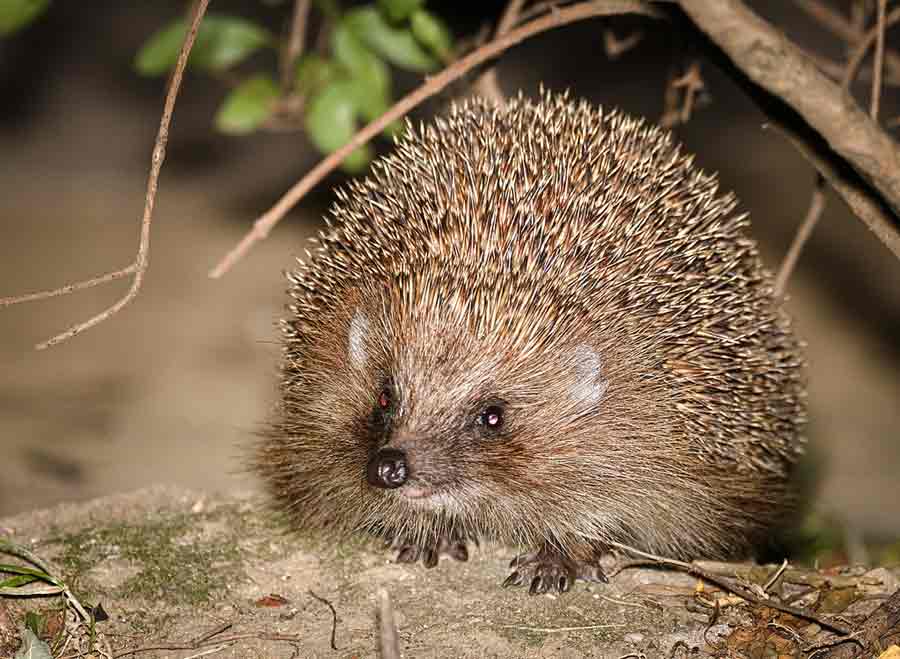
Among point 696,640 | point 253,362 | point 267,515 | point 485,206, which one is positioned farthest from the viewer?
point 253,362

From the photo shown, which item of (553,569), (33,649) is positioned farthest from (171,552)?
(553,569)

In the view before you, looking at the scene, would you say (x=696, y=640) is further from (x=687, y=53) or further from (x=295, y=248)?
(x=295, y=248)

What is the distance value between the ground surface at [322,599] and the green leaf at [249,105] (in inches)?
56.2

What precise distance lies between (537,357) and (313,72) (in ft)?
5.84

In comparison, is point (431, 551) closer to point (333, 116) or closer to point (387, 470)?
point (387, 470)

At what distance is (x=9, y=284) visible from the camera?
25.3 ft

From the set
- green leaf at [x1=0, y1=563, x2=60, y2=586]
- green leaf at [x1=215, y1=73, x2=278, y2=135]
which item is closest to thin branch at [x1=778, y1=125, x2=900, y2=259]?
green leaf at [x1=215, y1=73, x2=278, y2=135]

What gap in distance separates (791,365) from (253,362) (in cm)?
428

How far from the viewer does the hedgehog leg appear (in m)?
3.33

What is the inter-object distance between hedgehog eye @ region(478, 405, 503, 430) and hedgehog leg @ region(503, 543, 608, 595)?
459 mm

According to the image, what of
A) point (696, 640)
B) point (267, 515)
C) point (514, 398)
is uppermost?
point (514, 398)

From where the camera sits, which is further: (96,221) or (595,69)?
(595,69)

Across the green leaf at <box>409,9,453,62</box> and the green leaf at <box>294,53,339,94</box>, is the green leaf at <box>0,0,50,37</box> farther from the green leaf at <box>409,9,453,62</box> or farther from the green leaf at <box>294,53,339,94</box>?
the green leaf at <box>409,9,453,62</box>

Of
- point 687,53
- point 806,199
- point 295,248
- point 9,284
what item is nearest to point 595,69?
point 806,199
